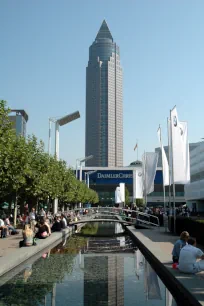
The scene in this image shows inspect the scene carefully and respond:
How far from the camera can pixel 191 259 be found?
10.7m

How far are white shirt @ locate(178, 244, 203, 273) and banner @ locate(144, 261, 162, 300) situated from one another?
3.21ft

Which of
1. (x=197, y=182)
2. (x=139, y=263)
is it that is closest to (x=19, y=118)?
(x=197, y=182)

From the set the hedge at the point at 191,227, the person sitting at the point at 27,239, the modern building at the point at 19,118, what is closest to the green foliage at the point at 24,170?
the person sitting at the point at 27,239

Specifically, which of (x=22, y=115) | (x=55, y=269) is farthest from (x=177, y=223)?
(x=22, y=115)

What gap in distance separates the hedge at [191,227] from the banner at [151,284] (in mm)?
5181

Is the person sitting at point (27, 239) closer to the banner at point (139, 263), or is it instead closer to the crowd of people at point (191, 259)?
the banner at point (139, 263)

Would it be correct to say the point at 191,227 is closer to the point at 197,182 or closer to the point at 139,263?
the point at 139,263

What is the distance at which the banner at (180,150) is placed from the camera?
24.1m

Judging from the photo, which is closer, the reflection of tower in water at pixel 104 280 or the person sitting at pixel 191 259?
the reflection of tower in water at pixel 104 280

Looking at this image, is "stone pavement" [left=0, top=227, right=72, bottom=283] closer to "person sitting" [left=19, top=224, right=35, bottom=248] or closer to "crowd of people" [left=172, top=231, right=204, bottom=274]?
"person sitting" [left=19, top=224, right=35, bottom=248]

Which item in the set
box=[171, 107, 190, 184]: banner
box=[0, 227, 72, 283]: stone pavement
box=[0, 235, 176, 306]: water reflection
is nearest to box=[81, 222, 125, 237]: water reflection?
box=[171, 107, 190, 184]: banner

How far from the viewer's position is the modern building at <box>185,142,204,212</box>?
225 feet

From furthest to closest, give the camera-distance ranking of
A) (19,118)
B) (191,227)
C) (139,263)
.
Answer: (19,118) < (191,227) < (139,263)

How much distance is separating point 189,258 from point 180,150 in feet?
47.1
